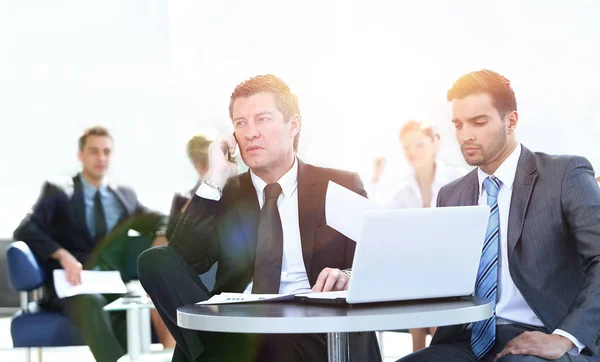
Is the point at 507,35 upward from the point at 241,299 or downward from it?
upward

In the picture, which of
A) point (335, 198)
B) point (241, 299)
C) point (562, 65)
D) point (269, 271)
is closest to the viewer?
point (241, 299)

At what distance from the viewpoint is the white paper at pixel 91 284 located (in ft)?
12.4

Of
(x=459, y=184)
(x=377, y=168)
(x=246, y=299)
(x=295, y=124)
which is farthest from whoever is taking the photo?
(x=377, y=168)

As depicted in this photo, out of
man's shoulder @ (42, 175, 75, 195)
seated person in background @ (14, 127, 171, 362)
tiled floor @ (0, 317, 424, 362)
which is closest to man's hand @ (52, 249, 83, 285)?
seated person in background @ (14, 127, 171, 362)

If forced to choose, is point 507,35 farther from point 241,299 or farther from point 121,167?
point 241,299

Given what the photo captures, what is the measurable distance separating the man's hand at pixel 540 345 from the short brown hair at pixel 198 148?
314 centimetres

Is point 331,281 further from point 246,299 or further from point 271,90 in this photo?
point 271,90

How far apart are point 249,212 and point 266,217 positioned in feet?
0.18

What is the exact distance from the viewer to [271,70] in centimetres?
562

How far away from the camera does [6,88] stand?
711 centimetres

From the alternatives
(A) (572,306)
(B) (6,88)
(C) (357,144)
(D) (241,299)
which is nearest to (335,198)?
(D) (241,299)

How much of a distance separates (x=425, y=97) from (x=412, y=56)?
34 centimetres

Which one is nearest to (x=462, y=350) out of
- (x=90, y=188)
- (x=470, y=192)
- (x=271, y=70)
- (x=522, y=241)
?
(x=522, y=241)

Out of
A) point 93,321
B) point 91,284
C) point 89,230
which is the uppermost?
point 89,230
